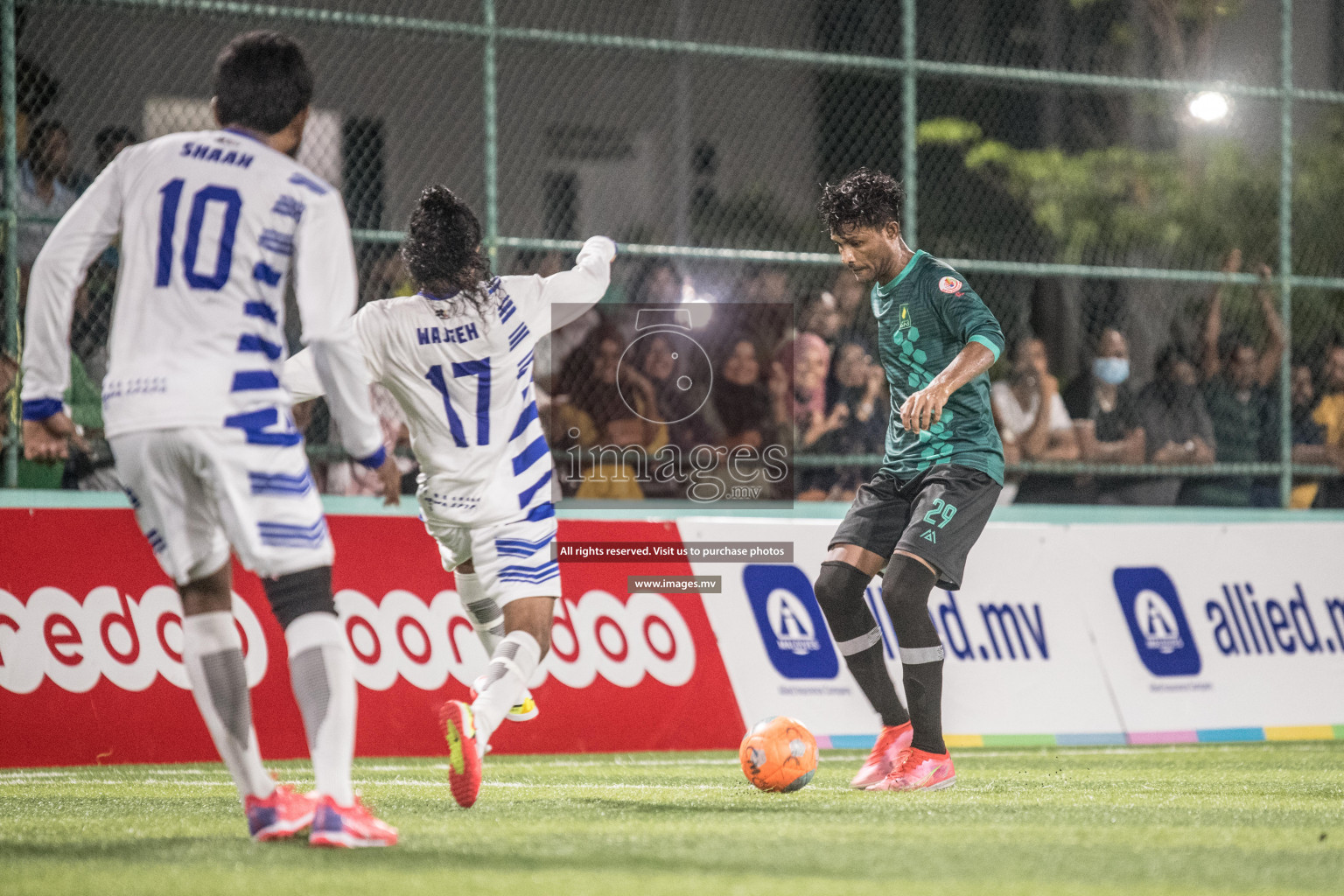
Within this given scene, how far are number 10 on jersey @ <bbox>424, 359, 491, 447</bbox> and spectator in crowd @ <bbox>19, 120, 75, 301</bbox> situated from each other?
3.75 m

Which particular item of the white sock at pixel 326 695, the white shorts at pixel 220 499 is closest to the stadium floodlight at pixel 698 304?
the white shorts at pixel 220 499

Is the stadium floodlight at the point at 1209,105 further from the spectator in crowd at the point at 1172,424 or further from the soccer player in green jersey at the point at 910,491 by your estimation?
the soccer player in green jersey at the point at 910,491

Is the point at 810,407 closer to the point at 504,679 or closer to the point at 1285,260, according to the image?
the point at 1285,260

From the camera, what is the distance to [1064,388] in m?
11.0

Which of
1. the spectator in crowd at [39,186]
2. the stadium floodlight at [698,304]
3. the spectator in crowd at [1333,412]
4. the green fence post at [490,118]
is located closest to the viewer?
the spectator in crowd at [39,186]

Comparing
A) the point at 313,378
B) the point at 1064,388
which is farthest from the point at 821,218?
the point at 1064,388

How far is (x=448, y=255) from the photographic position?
5.76 meters

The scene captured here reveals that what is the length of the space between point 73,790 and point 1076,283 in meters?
8.78

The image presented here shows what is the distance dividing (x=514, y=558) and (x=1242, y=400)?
7.03 m

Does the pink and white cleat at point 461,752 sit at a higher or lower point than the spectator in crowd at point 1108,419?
lower

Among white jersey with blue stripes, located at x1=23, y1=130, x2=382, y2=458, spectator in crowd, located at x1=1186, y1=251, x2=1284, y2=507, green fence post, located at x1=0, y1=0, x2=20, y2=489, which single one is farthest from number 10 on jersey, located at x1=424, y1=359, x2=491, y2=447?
spectator in crowd, located at x1=1186, y1=251, x2=1284, y2=507

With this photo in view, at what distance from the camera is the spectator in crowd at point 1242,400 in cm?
1100

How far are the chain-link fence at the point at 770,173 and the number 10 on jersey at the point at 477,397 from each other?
11.3ft

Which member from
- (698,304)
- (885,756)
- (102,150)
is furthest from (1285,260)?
(102,150)
